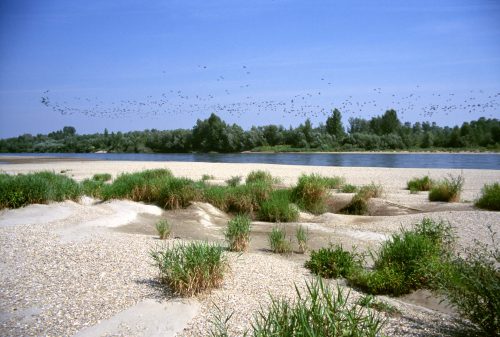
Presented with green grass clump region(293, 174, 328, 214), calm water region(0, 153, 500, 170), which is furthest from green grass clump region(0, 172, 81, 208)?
calm water region(0, 153, 500, 170)

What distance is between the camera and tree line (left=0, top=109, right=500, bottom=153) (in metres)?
97.8

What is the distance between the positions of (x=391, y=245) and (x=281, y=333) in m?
4.83

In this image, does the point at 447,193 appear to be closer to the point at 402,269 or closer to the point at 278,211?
the point at 278,211

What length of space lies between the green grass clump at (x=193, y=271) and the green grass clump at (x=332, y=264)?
211cm

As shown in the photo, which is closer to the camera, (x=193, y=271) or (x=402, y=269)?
(x=193, y=271)

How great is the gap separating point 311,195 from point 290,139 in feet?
321

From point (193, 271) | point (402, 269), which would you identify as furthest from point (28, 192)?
point (402, 269)

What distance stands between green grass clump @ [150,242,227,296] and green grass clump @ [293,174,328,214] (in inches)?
357

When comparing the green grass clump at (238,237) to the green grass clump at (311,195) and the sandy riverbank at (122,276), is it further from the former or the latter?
the green grass clump at (311,195)

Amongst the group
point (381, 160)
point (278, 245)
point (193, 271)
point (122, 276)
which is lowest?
point (381, 160)

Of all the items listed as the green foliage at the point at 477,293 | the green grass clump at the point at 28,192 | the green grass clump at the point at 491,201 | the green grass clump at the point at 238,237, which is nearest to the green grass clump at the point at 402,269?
the green foliage at the point at 477,293

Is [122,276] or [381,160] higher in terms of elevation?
[122,276]

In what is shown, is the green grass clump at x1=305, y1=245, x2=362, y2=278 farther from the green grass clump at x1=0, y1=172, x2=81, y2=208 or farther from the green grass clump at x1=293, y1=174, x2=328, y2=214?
the green grass clump at x1=0, y1=172, x2=81, y2=208

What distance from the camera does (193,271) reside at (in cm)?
611
